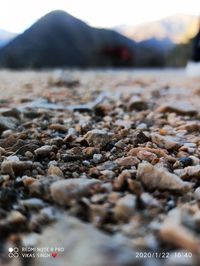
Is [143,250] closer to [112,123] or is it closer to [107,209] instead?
[107,209]

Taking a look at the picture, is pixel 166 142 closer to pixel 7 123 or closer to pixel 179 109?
pixel 7 123

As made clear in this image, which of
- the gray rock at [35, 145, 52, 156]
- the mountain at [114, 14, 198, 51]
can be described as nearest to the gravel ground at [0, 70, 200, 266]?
the gray rock at [35, 145, 52, 156]

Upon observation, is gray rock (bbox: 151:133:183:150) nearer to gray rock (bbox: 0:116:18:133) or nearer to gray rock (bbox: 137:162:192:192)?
gray rock (bbox: 137:162:192:192)

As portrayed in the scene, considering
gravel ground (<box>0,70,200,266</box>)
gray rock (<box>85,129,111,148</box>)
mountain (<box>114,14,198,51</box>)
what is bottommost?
gravel ground (<box>0,70,200,266</box>)

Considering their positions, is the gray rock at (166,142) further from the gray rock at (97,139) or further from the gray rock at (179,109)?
the gray rock at (179,109)

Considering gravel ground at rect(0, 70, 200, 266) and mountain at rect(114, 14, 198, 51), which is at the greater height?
mountain at rect(114, 14, 198, 51)

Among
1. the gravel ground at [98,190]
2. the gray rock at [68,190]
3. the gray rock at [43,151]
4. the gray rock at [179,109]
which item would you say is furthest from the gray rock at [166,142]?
the gray rock at [179,109]

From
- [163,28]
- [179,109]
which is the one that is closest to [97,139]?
[179,109]

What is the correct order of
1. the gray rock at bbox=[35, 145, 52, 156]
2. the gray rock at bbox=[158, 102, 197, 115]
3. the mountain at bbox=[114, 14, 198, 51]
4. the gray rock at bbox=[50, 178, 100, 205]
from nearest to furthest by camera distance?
the gray rock at bbox=[50, 178, 100, 205]
the gray rock at bbox=[35, 145, 52, 156]
the gray rock at bbox=[158, 102, 197, 115]
the mountain at bbox=[114, 14, 198, 51]
